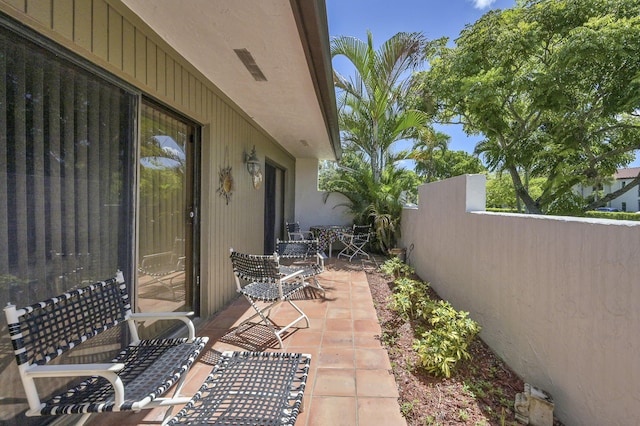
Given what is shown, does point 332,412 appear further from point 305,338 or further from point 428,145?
point 428,145

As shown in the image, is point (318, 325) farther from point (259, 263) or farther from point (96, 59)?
point (96, 59)

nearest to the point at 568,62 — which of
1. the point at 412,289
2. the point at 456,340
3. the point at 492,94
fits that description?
the point at 492,94

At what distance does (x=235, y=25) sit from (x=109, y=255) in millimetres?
1812

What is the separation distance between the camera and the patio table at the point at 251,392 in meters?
1.37

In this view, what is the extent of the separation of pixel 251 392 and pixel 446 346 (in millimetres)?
1566

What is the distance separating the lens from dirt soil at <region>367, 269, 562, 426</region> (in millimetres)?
1858

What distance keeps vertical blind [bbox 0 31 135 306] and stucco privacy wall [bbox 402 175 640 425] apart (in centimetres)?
295

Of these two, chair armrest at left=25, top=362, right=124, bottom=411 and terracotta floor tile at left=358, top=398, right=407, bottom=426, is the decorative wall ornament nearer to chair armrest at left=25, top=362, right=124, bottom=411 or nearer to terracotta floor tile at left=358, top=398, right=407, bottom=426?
chair armrest at left=25, top=362, right=124, bottom=411

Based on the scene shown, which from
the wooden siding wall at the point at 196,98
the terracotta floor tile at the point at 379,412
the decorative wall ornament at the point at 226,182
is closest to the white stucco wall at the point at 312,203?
the wooden siding wall at the point at 196,98

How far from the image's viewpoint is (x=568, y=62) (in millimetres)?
5371

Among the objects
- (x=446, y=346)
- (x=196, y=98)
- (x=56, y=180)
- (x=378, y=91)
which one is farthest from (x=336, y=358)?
(x=378, y=91)

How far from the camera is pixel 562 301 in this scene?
1.87 metres

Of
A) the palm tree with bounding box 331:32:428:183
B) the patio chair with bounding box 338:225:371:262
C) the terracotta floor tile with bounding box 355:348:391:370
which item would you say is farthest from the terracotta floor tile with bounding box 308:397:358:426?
the palm tree with bounding box 331:32:428:183

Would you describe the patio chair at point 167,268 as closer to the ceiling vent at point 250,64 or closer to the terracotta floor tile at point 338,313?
the terracotta floor tile at point 338,313
